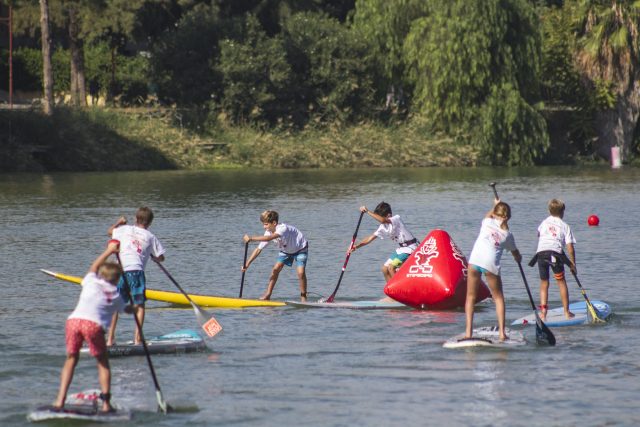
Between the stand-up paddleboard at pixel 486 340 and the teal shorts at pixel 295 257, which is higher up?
the teal shorts at pixel 295 257

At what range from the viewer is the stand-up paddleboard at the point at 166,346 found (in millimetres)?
14859

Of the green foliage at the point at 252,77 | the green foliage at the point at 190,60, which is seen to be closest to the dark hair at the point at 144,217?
the green foliage at the point at 252,77

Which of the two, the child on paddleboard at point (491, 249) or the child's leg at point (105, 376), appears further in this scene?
the child on paddleboard at point (491, 249)

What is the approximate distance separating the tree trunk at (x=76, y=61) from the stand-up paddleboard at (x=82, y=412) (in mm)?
47957

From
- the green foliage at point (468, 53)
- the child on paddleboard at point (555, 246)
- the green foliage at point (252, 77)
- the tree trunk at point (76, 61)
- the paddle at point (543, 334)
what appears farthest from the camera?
the green foliage at point (252, 77)

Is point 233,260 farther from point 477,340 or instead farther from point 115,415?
point 115,415

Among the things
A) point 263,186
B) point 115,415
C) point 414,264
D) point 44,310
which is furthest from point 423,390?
point 263,186

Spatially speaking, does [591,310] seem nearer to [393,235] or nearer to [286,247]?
[393,235]

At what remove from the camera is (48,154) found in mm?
55562

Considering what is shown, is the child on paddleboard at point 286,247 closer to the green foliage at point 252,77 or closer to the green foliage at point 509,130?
the green foliage at point 509,130

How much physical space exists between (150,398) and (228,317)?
16.8ft

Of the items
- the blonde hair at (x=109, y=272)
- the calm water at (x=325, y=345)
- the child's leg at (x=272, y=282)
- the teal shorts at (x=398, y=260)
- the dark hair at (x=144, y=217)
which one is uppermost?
the dark hair at (x=144, y=217)

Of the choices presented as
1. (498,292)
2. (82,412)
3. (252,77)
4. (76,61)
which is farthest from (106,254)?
(76,61)

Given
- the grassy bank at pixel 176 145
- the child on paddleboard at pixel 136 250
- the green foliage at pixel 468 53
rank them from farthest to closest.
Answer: the green foliage at pixel 468 53 → the grassy bank at pixel 176 145 → the child on paddleboard at pixel 136 250
